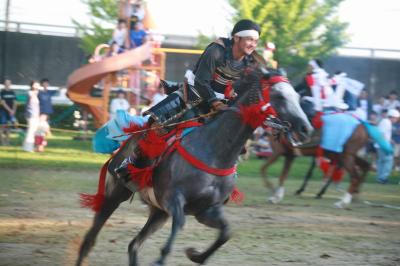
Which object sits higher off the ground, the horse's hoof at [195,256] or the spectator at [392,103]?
the spectator at [392,103]

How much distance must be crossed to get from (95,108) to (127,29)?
2.79 meters

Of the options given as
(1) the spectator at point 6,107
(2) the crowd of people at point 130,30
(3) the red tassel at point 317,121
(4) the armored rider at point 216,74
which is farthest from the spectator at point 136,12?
(4) the armored rider at point 216,74

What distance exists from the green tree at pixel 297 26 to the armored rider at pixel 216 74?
20470 millimetres

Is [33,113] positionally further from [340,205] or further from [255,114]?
[255,114]

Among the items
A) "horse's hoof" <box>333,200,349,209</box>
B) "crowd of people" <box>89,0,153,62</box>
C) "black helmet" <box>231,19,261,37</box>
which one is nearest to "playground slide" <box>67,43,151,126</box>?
"crowd of people" <box>89,0,153,62</box>

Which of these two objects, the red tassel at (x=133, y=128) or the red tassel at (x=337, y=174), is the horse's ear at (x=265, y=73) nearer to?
the red tassel at (x=133, y=128)

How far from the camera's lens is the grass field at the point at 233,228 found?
830 cm

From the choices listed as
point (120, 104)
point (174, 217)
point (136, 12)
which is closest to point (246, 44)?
point (174, 217)

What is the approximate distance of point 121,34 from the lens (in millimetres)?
22953

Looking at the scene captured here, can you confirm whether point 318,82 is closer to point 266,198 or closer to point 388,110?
point 266,198

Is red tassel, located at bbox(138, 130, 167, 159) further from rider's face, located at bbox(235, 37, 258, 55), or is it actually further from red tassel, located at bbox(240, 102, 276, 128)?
rider's face, located at bbox(235, 37, 258, 55)

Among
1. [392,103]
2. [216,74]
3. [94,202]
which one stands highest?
[216,74]

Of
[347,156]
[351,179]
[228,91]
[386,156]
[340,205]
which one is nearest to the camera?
[228,91]

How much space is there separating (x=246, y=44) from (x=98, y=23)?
27292 millimetres
